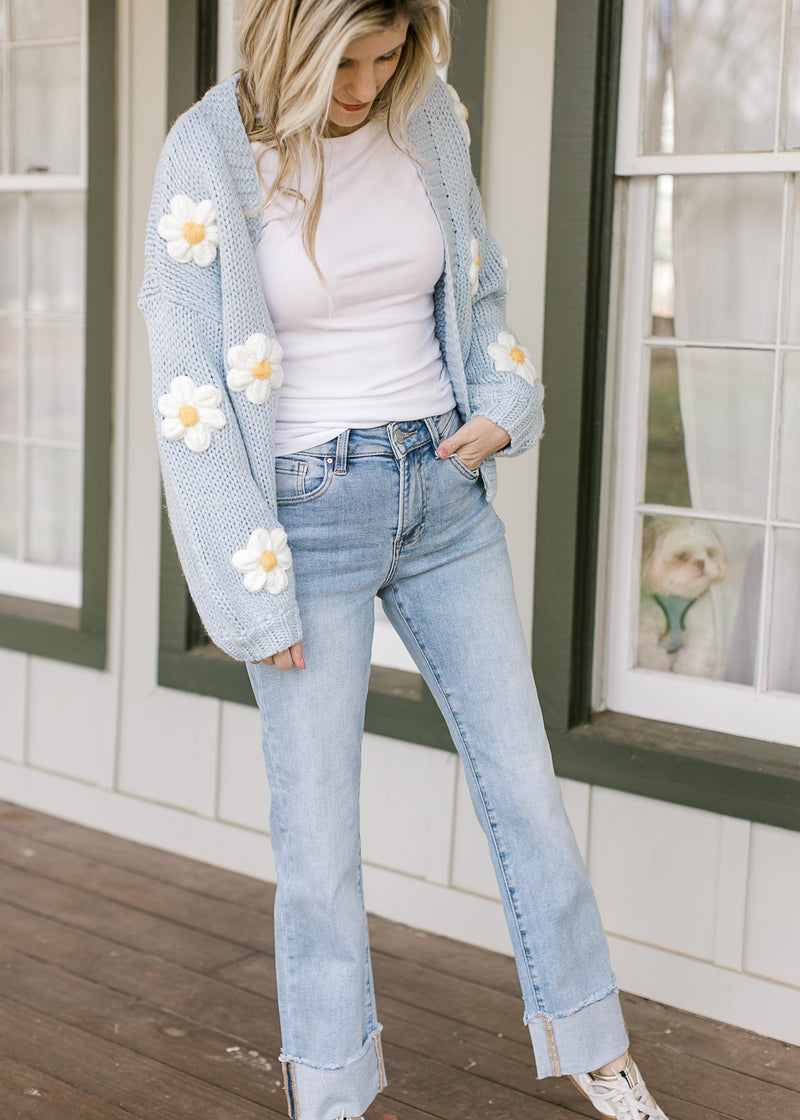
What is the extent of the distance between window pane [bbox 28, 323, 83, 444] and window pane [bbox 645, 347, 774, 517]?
166cm

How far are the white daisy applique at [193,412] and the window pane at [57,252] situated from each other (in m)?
1.95

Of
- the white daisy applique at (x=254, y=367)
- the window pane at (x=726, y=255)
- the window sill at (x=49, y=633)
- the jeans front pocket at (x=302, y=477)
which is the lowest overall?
the window sill at (x=49, y=633)

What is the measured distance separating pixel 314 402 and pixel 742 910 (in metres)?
1.37

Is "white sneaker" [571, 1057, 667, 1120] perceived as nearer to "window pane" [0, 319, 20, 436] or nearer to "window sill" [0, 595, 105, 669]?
"window sill" [0, 595, 105, 669]

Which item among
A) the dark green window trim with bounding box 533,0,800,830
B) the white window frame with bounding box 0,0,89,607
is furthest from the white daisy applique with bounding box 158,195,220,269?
the white window frame with bounding box 0,0,89,607

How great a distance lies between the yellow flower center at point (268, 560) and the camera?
161 cm

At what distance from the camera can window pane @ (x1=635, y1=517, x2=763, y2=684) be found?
2528 mm

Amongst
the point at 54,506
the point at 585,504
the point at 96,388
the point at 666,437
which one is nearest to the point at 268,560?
the point at 585,504

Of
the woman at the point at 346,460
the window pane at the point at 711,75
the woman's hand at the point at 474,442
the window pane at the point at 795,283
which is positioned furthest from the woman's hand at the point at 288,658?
the window pane at the point at 711,75

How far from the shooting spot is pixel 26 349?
139 inches

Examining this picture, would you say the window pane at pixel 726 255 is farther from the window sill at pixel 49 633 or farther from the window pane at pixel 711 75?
the window sill at pixel 49 633

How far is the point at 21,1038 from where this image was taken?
7.54ft

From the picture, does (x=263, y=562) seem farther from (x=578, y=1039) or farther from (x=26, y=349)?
(x=26, y=349)

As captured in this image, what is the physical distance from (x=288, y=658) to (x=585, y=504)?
41.7 inches
